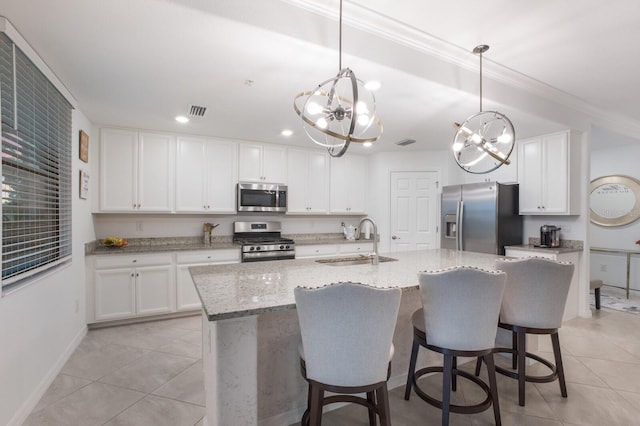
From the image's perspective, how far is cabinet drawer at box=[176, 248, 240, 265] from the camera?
3.84 metres

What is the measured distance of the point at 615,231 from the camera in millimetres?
5387

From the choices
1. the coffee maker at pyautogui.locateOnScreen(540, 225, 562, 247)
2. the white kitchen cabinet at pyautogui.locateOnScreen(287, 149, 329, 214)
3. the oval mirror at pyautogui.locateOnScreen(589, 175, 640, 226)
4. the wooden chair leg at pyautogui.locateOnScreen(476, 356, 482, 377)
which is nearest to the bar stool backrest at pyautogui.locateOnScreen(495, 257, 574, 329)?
the wooden chair leg at pyautogui.locateOnScreen(476, 356, 482, 377)

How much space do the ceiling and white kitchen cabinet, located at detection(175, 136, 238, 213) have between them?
28.8 inches

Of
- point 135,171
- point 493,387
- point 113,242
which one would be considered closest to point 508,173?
point 493,387

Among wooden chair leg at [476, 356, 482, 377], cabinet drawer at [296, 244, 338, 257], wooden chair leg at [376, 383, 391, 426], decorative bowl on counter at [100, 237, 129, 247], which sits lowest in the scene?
wooden chair leg at [476, 356, 482, 377]

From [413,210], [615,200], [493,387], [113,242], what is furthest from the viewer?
[615,200]

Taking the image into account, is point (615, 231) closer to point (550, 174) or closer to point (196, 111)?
point (550, 174)

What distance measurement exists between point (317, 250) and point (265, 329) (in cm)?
287

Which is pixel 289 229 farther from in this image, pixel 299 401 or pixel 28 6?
pixel 28 6

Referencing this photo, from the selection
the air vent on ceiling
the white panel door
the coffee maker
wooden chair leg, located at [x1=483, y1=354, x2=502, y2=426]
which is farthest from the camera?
the white panel door

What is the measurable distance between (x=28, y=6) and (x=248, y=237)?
11.0 ft

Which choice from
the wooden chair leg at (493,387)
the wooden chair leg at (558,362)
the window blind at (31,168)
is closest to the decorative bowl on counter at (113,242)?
the window blind at (31,168)

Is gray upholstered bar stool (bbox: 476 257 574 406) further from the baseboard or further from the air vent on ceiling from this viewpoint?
the baseboard

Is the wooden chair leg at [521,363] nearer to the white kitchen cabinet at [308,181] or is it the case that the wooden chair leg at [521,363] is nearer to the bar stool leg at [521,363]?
the bar stool leg at [521,363]
